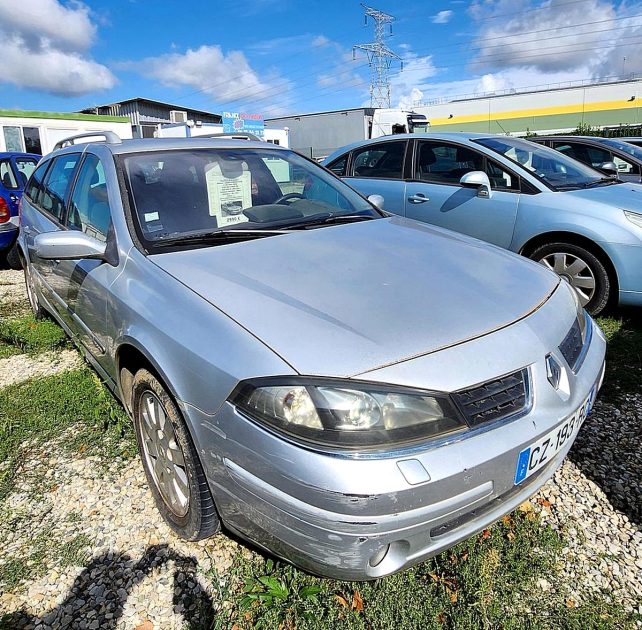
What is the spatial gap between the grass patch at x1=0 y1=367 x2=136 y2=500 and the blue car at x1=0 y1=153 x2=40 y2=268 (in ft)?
13.7

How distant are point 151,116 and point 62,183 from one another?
123 ft

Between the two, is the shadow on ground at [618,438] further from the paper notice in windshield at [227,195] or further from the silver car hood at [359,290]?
the paper notice in windshield at [227,195]

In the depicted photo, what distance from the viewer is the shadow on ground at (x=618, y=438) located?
2.43 metres

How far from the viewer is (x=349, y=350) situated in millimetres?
1635

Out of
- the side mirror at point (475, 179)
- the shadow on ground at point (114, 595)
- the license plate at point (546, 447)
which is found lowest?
the shadow on ground at point (114, 595)

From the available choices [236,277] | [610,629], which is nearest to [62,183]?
[236,277]

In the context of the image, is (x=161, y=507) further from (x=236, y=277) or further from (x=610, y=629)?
(x=610, y=629)

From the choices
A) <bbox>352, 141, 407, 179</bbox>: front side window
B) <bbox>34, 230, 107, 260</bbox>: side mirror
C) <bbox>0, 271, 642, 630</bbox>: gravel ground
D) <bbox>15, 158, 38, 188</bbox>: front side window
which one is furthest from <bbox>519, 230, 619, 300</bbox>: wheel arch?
<bbox>15, 158, 38, 188</bbox>: front side window

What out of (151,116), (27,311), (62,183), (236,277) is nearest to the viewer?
(236,277)

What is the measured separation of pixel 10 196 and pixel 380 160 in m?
5.07

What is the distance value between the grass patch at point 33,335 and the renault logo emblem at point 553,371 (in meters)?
4.01

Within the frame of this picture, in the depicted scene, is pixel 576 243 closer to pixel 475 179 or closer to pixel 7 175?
pixel 475 179

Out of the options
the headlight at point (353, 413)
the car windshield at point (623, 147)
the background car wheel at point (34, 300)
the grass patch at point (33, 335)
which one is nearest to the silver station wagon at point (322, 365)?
the headlight at point (353, 413)

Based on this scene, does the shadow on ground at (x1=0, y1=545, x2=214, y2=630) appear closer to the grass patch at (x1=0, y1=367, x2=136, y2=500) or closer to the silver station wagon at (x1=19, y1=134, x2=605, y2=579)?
the silver station wagon at (x1=19, y1=134, x2=605, y2=579)
